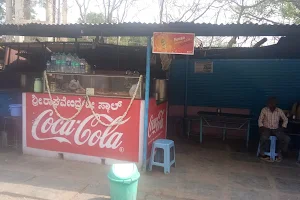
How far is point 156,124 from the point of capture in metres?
6.01

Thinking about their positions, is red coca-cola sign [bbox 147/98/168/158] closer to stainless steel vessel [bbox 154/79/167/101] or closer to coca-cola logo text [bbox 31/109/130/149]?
stainless steel vessel [bbox 154/79/167/101]

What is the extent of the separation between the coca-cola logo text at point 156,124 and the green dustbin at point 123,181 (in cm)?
179

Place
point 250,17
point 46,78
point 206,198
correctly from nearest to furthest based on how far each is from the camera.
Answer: point 206,198 → point 46,78 → point 250,17

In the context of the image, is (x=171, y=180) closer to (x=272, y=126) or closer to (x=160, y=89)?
(x=160, y=89)

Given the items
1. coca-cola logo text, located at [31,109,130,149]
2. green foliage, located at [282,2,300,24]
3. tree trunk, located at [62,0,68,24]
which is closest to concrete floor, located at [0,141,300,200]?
coca-cola logo text, located at [31,109,130,149]

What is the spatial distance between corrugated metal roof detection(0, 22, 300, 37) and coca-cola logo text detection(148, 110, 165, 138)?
70.3 inches

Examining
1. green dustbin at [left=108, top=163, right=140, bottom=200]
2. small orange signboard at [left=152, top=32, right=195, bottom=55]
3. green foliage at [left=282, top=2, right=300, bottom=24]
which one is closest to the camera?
green dustbin at [left=108, top=163, right=140, bottom=200]

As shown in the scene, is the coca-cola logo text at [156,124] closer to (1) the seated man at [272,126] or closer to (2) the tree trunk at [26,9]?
(1) the seated man at [272,126]

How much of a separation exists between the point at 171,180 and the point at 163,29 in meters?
2.66

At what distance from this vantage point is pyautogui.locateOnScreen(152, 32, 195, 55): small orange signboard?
4.88 meters

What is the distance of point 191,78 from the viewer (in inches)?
336

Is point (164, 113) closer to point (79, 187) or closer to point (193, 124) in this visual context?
point (193, 124)

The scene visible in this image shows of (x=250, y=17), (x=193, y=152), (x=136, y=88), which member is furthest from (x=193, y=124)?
(x=250, y=17)

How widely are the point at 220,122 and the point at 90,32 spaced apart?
4796mm
